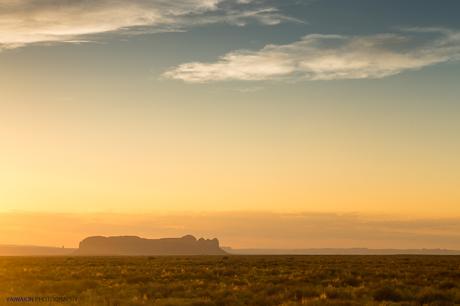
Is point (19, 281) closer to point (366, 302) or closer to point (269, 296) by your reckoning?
point (269, 296)

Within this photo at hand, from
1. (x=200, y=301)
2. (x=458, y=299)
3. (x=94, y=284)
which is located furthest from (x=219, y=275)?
(x=458, y=299)

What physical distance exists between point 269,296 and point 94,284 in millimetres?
10567

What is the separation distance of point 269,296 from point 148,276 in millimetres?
12808

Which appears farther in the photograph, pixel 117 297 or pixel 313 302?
pixel 117 297

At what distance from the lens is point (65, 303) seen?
2212 cm

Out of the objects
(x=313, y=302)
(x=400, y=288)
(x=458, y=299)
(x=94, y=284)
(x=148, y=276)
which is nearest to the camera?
(x=313, y=302)

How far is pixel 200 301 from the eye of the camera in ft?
74.9

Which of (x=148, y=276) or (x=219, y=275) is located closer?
(x=148, y=276)

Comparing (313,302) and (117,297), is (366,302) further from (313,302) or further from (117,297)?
(117,297)

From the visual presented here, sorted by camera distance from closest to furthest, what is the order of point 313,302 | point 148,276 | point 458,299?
point 313,302 < point 458,299 < point 148,276

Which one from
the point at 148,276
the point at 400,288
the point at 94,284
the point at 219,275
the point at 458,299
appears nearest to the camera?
the point at 458,299

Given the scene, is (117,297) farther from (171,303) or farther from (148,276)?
(148,276)

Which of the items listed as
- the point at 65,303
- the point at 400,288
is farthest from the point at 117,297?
the point at 400,288

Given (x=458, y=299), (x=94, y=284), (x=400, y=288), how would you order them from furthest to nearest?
(x=94, y=284) → (x=400, y=288) → (x=458, y=299)
